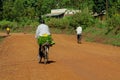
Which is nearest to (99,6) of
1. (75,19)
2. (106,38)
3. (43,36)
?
(75,19)

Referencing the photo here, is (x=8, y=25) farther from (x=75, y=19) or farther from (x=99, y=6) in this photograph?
(x=75, y=19)

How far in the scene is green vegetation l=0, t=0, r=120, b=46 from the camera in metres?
43.2

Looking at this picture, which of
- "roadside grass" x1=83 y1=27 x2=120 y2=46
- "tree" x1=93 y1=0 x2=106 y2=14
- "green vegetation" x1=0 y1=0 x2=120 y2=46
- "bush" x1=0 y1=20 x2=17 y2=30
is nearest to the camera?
"roadside grass" x1=83 y1=27 x2=120 y2=46

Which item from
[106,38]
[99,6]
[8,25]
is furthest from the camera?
[99,6]

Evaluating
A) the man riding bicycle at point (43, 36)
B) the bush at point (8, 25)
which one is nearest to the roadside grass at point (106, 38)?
the man riding bicycle at point (43, 36)

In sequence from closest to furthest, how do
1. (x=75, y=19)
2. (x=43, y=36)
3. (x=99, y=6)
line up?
(x=43, y=36), (x=75, y=19), (x=99, y=6)

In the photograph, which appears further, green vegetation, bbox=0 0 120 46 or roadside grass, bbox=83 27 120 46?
green vegetation, bbox=0 0 120 46

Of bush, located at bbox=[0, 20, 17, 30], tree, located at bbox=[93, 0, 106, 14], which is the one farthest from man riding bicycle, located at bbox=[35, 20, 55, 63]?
tree, located at bbox=[93, 0, 106, 14]

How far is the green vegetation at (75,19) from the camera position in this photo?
142 ft

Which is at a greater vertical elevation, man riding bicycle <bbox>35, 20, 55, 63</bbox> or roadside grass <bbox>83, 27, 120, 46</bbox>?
man riding bicycle <bbox>35, 20, 55, 63</bbox>

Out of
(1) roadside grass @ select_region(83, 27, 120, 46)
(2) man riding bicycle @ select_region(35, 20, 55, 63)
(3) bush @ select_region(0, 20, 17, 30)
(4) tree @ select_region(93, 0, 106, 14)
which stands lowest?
(3) bush @ select_region(0, 20, 17, 30)

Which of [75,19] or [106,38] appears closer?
[106,38]

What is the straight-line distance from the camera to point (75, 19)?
61.0m

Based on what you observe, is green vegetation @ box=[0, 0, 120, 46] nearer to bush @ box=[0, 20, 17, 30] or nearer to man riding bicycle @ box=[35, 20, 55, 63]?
bush @ box=[0, 20, 17, 30]
